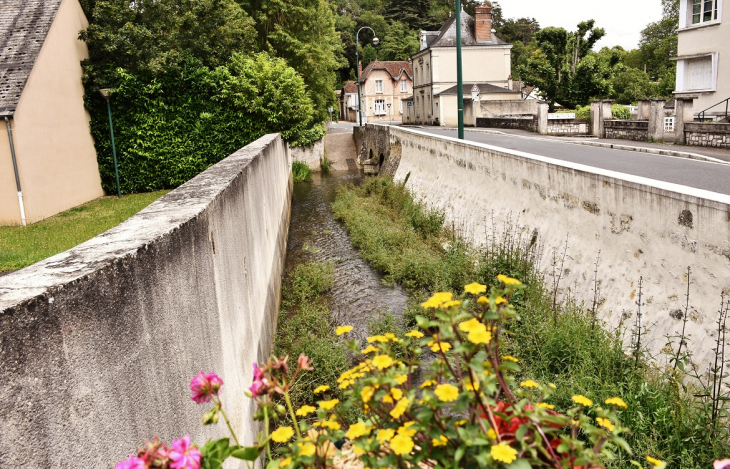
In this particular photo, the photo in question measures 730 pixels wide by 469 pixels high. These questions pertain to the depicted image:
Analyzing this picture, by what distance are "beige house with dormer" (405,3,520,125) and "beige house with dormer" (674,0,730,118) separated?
1892 centimetres

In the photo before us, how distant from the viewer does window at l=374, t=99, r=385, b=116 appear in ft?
251

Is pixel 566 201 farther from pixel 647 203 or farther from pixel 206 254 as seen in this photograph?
pixel 206 254

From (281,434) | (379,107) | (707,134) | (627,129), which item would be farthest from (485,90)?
(281,434)

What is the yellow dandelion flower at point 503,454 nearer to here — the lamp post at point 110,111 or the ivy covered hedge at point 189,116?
the lamp post at point 110,111

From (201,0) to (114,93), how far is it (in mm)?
4522

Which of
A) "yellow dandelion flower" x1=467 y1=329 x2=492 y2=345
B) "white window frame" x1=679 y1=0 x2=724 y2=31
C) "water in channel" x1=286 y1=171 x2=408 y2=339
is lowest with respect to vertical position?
"water in channel" x1=286 y1=171 x2=408 y2=339

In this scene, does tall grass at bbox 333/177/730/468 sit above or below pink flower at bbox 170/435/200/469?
below

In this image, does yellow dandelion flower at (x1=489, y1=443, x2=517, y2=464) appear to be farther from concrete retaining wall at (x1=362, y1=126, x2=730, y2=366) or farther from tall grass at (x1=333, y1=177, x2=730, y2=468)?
concrete retaining wall at (x1=362, y1=126, x2=730, y2=366)

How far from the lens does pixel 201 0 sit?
20656 millimetres

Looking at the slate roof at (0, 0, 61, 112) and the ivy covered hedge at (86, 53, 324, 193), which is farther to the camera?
the ivy covered hedge at (86, 53, 324, 193)

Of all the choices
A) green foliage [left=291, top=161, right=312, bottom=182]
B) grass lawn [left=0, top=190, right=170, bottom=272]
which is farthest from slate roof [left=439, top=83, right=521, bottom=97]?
grass lawn [left=0, top=190, right=170, bottom=272]

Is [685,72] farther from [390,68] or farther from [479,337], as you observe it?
[390,68]

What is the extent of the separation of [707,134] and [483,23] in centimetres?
3449

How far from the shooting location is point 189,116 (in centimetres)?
Answer: 2133
